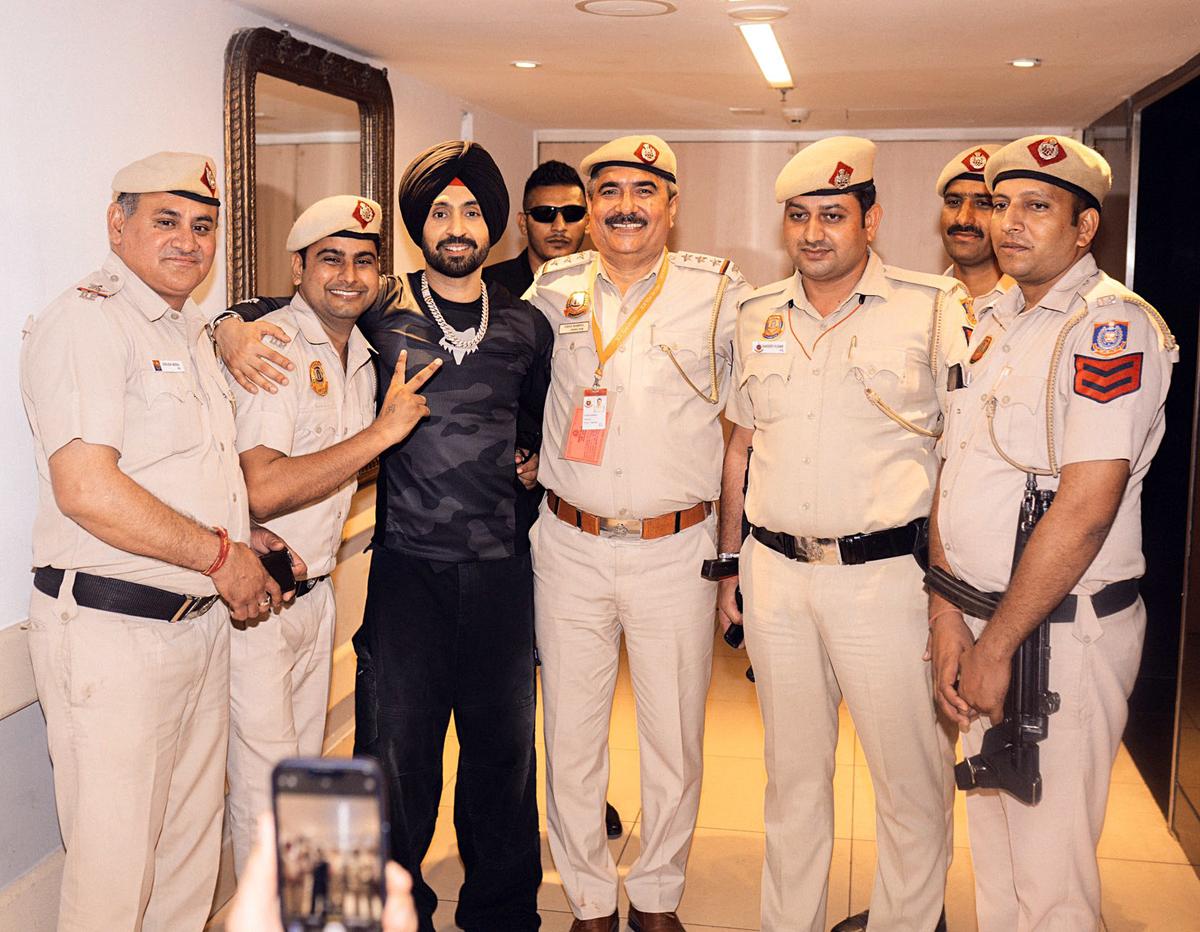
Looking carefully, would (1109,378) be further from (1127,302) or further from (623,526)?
(623,526)

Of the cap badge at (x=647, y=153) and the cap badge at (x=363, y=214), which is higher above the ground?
the cap badge at (x=647, y=153)

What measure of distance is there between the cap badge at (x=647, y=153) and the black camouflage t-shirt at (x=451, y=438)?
21.5 inches

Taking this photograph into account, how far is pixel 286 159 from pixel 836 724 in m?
2.50

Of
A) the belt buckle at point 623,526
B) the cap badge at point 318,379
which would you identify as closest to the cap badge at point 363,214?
the cap badge at point 318,379

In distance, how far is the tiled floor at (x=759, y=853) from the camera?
3.48 meters

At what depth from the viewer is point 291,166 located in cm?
393

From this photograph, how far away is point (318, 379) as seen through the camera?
2955mm

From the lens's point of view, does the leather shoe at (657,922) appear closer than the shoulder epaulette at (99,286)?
No

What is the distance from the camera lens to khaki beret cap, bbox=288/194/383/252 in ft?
9.77

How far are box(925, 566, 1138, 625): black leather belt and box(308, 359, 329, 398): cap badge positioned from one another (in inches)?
61.5

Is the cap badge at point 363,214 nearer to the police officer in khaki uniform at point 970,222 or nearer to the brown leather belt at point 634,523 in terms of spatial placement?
the brown leather belt at point 634,523

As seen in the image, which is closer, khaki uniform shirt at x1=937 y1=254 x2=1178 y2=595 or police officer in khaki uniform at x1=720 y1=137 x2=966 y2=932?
khaki uniform shirt at x1=937 y1=254 x2=1178 y2=595

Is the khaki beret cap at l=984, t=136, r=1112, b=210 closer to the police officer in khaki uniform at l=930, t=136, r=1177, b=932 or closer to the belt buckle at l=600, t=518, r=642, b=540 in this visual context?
the police officer in khaki uniform at l=930, t=136, r=1177, b=932

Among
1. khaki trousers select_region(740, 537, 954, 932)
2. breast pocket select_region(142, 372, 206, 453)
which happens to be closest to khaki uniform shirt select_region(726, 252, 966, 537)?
khaki trousers select_region(740, 537, 954, 932)
